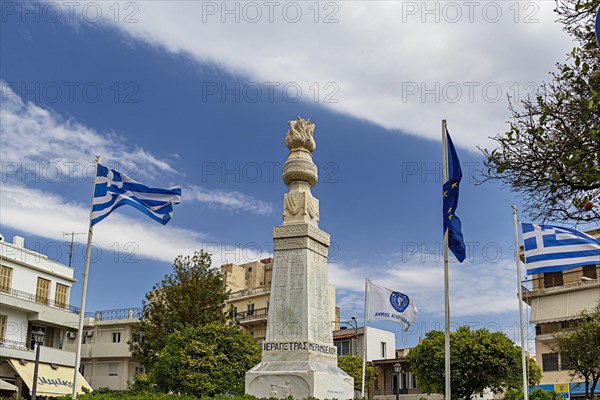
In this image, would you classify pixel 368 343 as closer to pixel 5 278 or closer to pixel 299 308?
pixel 5 278

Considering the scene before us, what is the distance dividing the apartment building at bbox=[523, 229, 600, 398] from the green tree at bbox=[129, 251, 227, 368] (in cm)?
2168

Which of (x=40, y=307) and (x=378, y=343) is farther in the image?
(x=378, y=343)

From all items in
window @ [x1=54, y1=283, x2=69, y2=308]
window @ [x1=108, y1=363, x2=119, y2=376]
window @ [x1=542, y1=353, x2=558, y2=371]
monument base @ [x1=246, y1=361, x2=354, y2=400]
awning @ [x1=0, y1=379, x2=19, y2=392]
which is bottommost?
awning @ [x1=0, y1=379, x2=19, y2=392]

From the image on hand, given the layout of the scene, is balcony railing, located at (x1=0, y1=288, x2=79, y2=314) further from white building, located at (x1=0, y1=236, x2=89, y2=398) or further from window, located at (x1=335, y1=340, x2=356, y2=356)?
window, located at (x1=335, y1=340, x2=356, y2=356)

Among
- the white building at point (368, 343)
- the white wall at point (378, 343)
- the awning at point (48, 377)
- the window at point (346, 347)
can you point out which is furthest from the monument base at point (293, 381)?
the white wall at point (378, 343)

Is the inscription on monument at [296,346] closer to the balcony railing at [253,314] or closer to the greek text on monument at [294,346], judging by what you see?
the greek text on monument at [294,346]

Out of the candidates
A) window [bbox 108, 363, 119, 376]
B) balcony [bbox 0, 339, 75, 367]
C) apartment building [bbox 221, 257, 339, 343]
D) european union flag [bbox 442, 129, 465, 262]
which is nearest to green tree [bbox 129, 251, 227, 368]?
balcony [bbox 0, 339, 75, 367]

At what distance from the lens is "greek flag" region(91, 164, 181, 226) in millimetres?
17922

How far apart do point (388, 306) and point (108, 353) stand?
39.8m

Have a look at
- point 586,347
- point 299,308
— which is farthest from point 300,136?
point 586,347

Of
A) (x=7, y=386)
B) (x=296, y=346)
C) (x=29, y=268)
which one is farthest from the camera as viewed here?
(x=29, y=268)

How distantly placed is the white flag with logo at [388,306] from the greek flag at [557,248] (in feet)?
37.8

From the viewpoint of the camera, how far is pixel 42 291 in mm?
44281

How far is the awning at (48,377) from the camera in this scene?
39.0 meters
